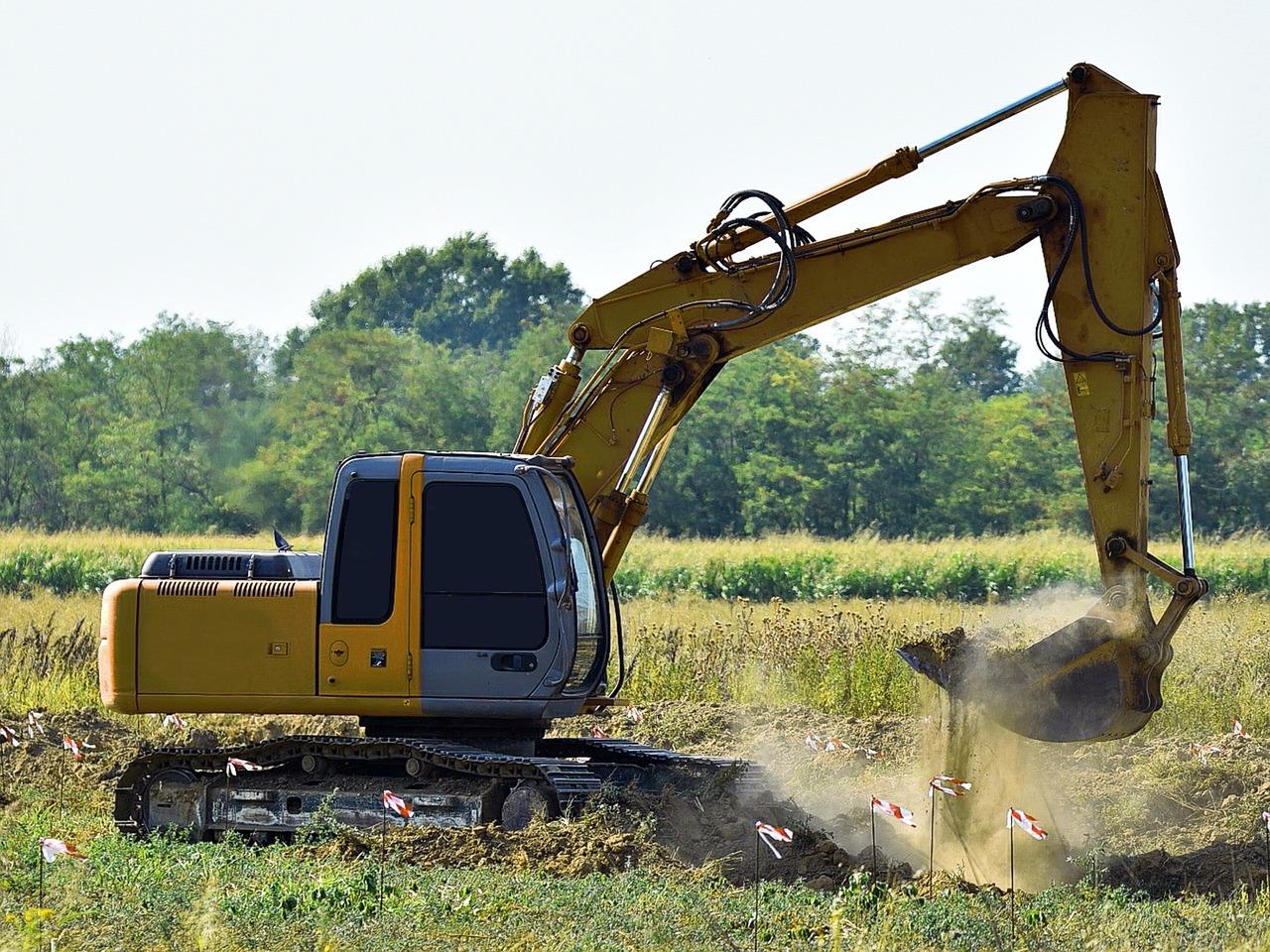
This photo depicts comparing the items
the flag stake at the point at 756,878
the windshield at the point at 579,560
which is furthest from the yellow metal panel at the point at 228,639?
the flag stake at the point at 756,878

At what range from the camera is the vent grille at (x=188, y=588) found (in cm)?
1091

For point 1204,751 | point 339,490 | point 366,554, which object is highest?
point 339,490

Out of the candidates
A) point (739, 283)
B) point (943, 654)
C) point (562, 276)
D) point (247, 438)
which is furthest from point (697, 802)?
point (562, 276)

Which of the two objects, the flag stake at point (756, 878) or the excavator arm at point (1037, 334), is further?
the excavator arm at point (1037, 334)

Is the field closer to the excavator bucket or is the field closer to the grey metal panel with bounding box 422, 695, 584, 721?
the excavator bucket

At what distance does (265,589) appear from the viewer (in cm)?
1084

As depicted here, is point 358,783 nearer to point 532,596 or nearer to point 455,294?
point 532,596

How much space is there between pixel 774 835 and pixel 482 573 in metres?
2.54

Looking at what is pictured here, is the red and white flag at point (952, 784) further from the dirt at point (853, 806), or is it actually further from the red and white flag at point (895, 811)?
the red and white flag at point (895, 811)

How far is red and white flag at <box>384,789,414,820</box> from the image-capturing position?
1010 centimetres

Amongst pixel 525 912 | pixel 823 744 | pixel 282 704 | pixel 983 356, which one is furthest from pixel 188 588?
pixel 983 356

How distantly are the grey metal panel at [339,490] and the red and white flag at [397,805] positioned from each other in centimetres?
114

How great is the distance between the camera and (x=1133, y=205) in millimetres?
10648

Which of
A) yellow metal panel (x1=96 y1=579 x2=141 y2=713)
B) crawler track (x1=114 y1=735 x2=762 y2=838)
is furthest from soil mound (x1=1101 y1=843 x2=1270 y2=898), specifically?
yellow metal panel (x1=96 y1=579 x2=141 y2=713)
